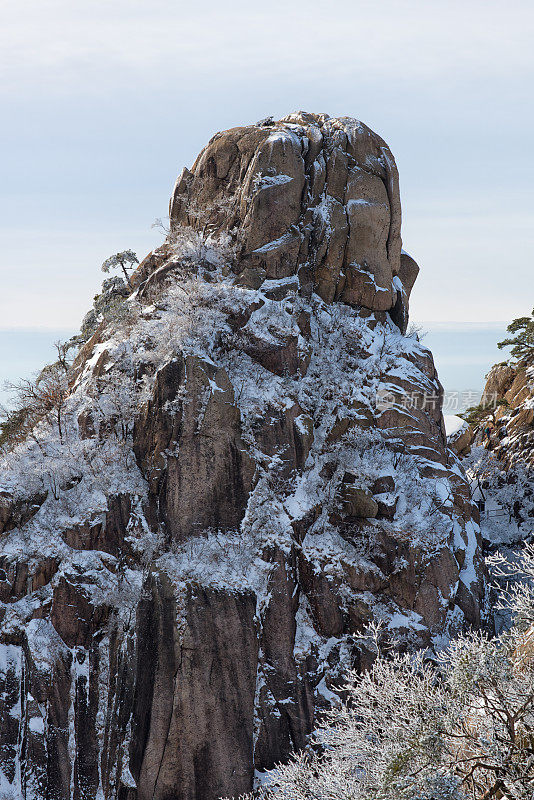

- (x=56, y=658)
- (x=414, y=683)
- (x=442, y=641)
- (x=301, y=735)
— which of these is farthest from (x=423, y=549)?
(x=56, y=658)

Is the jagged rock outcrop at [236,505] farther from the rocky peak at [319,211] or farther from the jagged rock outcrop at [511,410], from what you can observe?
the jagged rock outcrop at [511,410]

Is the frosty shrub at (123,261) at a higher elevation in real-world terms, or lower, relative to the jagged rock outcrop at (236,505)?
higher

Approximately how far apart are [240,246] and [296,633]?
23.5 metres

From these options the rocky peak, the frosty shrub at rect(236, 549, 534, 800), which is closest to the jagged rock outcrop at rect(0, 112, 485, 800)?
the rocky peak

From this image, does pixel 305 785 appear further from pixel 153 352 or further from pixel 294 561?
pixel 153 352

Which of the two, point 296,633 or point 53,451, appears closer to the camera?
point 296,633

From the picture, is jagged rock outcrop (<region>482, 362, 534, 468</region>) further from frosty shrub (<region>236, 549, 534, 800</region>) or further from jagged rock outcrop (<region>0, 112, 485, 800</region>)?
frosty shrub (<region>236, 549, 534, 800</region>)

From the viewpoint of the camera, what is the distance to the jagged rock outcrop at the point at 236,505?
1176 inches

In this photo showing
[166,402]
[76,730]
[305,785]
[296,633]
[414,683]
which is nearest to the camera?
[414,683]

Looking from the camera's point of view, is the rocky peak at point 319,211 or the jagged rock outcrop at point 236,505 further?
the rocky peak at point 319,211

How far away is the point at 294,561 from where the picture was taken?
109 feet

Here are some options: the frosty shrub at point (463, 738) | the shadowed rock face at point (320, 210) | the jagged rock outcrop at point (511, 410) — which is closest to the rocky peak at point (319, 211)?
the shadowed rock face at point (320, 210)

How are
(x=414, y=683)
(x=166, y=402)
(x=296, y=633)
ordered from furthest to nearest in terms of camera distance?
(x=166, y=402), (x=296, y=633), (x=414, y=683)

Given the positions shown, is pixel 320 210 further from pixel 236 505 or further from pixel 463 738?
pixel 463 738
